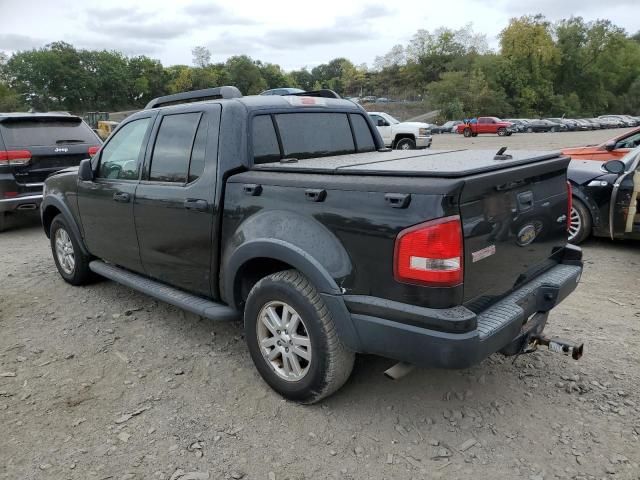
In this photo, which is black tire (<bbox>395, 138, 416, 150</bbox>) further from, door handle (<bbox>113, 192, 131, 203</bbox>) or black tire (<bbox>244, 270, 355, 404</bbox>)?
black tire (<bbox>244, 270, 355, 404</bbox>)

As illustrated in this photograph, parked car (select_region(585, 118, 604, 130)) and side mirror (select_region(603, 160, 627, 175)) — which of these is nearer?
side mirror (select_region(603, 160, 627, 175))

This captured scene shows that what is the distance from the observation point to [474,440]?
270 cm

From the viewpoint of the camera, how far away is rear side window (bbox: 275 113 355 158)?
362 centimetres

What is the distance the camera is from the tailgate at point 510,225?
7.97 feet

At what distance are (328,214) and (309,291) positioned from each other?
0.44 m

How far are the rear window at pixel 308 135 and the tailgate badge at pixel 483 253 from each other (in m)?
1.60

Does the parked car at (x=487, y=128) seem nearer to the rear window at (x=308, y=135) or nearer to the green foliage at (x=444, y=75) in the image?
the green foliage at (x=444, y=75)

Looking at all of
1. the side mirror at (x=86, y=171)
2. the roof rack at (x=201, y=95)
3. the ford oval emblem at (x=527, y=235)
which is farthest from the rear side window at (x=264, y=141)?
the side mirror at (x=86, y=171)

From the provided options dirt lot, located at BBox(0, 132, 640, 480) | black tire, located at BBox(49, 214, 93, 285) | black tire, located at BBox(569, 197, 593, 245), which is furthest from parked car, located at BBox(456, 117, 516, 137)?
black tire, located at BBox(49, 214, 93, 285)

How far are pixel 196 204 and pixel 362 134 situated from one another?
5.36ft

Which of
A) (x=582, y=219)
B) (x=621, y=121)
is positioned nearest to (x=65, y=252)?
(x=582, y=219)

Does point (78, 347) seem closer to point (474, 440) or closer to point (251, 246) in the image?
point (251, 246)

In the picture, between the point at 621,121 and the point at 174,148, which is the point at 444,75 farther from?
the point at 174,148

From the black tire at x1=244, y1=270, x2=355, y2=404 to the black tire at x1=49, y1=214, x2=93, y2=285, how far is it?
2613 millimetres
